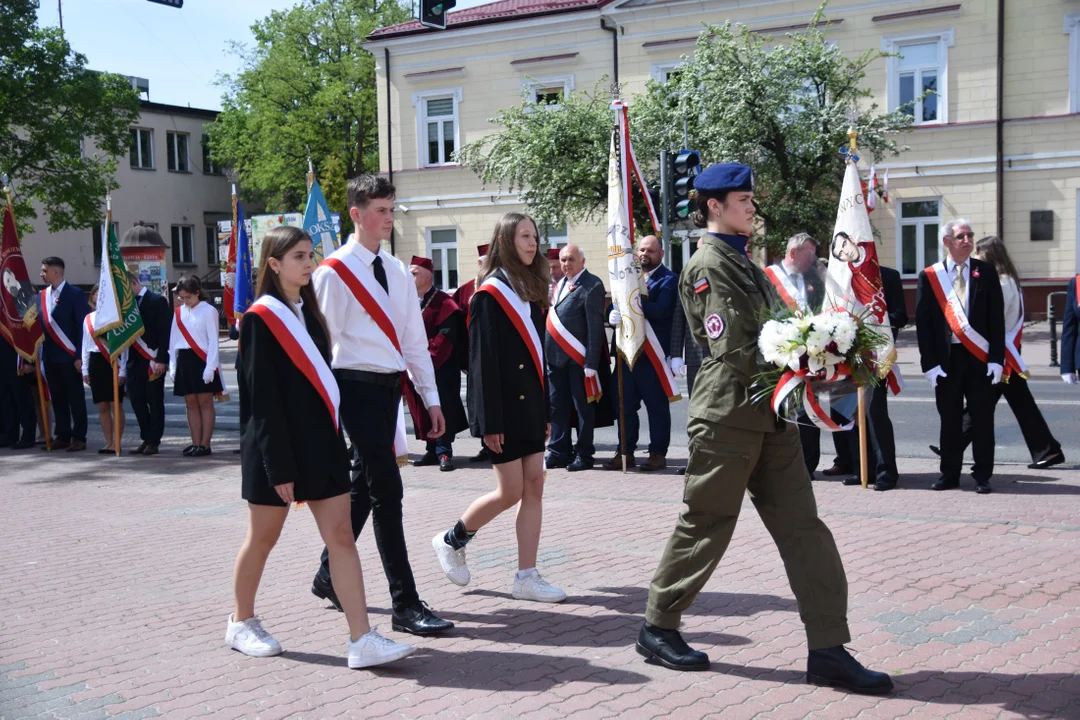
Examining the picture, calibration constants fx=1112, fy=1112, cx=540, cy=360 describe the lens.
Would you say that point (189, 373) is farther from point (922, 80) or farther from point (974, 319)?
point (922, 80)

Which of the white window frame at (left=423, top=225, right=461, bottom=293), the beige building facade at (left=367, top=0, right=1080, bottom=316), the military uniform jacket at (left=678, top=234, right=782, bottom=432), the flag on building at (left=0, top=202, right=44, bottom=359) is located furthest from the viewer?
the white window frame at (left=423, top=225, right=461, bottom=293)

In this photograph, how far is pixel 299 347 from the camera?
4719 millimetres

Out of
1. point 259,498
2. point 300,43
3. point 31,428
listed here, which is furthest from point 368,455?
point 300,43

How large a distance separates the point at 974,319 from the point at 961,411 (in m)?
0.72

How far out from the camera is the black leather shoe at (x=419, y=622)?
525 cm

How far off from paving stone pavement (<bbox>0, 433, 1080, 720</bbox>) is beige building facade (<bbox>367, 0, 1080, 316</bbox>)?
20255 mm

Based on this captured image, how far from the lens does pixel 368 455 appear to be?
5.17m

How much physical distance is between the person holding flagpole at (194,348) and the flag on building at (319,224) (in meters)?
1.40

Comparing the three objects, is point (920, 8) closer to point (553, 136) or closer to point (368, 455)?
point (553, 136)

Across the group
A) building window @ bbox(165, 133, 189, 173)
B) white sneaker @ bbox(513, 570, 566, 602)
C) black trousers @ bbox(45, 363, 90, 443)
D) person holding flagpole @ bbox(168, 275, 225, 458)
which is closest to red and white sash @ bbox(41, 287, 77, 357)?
black trousers @ bbox(45, 363, 90, 443)

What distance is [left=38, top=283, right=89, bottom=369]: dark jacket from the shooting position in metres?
12.8

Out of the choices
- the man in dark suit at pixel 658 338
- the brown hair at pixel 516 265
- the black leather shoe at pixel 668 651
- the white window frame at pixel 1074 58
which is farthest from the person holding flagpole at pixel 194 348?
the white window frame at pixel 1074 58

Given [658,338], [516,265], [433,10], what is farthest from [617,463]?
[433,10]

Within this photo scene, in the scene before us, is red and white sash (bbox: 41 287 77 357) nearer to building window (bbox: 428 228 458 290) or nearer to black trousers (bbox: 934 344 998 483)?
black trousers (bbox: 934 344 998 483)
